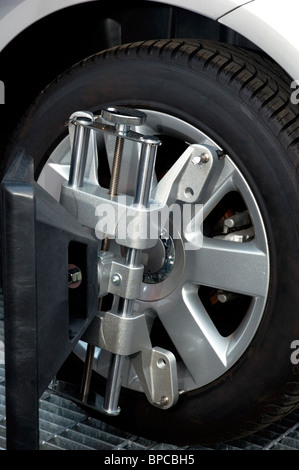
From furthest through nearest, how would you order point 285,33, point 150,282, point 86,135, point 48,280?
1. point 150,282
2. point 86,135
3. point 285,33
4. point 48,280

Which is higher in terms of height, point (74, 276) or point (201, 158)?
point (201, 158)

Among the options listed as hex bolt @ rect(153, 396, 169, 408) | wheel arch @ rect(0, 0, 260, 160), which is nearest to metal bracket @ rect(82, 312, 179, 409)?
hex bolt @ rect(153, 396, 169, 408)

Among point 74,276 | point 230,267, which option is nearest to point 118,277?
point 74,276

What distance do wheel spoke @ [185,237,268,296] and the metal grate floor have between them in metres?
0.42

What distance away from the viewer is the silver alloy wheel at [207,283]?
192 cm

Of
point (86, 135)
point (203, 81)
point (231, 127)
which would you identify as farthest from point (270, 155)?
point (86, 135)

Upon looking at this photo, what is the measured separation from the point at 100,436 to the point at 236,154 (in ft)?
2.59

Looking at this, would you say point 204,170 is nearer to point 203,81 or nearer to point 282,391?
point 203,81

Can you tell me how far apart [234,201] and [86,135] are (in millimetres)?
435

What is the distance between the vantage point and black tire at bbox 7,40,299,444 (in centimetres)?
186

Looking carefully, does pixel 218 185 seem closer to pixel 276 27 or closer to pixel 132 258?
pixel 132 258

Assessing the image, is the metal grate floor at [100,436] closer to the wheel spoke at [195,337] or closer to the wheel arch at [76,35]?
the wheel spoke at [195,337]

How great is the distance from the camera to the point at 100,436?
2150mm

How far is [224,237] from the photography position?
2.03m
